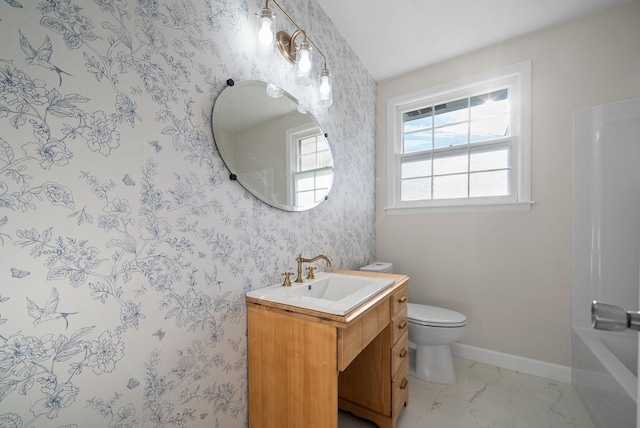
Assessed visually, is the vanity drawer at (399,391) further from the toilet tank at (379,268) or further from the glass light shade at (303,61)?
the glass light shade at (303,61)

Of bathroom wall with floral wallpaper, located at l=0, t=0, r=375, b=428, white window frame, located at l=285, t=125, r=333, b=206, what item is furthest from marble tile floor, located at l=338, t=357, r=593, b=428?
white window frame, located at l=285, t=125, r=333, b=206

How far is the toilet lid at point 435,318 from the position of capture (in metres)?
1.69

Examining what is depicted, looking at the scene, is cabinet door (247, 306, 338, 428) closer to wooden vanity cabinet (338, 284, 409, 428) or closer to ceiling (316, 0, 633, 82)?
wooden vanity cabinet (338, 284, 409, 428)

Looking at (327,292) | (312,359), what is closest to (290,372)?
(312,359)

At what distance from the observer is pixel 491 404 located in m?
1.57

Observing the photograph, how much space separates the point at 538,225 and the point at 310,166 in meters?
1.75

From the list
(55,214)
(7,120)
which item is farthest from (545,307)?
(7,120)

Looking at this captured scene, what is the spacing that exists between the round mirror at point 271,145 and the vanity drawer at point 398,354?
3.02 ft

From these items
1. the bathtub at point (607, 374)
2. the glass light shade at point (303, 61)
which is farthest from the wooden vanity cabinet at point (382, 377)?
the glass light shade at point (303, 61)

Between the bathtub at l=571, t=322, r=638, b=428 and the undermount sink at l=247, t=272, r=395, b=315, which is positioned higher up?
the undermount sink at l=247, t=272, r=395, b=315

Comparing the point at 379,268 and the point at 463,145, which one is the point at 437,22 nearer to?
the point at 463,145

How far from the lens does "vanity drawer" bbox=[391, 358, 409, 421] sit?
4.38 ft

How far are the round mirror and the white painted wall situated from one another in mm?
1249

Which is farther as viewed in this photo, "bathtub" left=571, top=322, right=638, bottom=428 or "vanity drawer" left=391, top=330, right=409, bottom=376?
"vanity drawer" left=391, top=330, right=409, bottom=376
